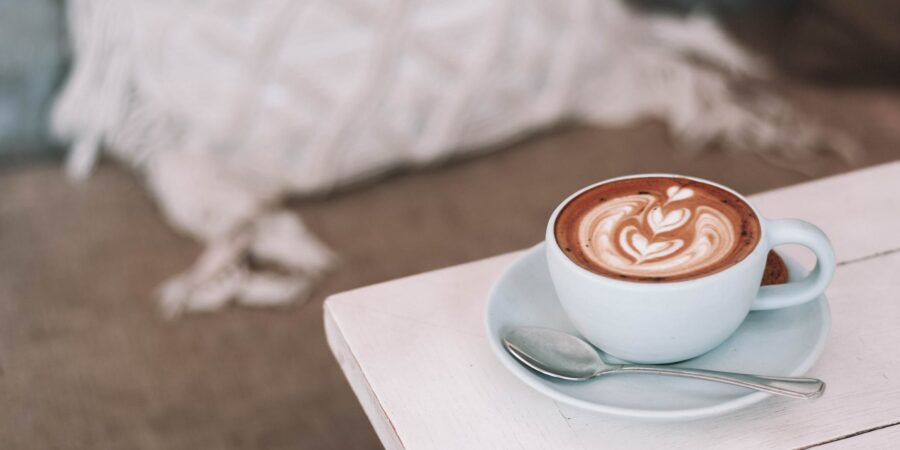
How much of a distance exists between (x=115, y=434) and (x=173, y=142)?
0.40 m

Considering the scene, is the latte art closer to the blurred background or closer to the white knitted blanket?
the blurred background

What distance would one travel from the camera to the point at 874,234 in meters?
0.57

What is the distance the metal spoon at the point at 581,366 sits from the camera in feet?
1.35

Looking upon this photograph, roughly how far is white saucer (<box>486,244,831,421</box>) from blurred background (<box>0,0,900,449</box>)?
375mm

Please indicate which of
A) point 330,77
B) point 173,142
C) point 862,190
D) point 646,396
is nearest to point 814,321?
point 646,396

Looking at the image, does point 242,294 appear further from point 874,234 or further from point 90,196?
point 874,234

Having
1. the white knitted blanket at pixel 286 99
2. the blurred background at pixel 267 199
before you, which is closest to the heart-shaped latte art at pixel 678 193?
the blurred background at pixel 267 199

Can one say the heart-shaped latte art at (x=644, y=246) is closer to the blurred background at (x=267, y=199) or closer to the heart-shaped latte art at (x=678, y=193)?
the heart-shaped latte art at (x=678, y=193)

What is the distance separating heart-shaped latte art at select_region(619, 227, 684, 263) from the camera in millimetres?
437

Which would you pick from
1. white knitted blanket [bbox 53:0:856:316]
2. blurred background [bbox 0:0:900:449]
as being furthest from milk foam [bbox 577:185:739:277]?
white knitted blanket [bbox 53:0:856:316]

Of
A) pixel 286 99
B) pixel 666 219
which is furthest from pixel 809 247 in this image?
pixel 286 99

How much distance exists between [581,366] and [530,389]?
0.03m

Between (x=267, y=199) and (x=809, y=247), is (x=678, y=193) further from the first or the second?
(x=267, y=199)

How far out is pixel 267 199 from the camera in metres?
1.08
